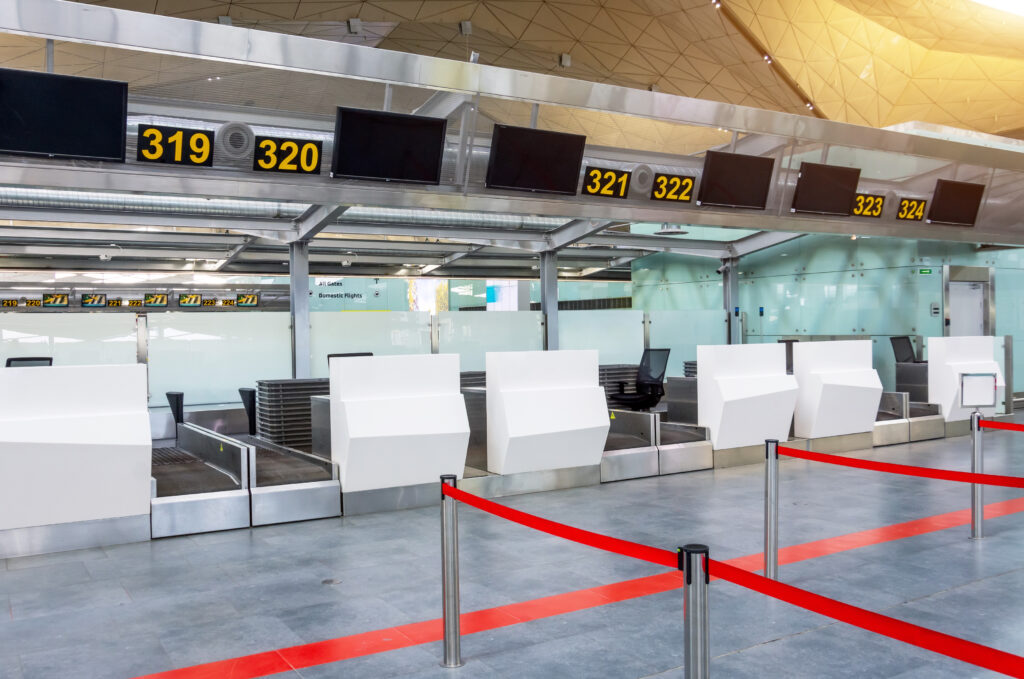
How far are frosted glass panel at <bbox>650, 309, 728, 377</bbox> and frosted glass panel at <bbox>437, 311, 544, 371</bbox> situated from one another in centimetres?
336

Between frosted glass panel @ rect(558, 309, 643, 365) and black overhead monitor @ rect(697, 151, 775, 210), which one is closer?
black overhead monitor @ rect(697, 151, 775, 210)

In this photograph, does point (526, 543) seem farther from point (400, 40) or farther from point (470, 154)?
point (400, 40)

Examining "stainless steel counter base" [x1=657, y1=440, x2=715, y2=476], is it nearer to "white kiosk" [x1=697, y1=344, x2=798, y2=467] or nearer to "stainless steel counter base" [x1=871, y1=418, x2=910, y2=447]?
"white kiosk" [x1=697, y1=344, x2=798, y2=467]

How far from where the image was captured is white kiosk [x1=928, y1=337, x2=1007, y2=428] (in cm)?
1201

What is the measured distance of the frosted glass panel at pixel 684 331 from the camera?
18.1m

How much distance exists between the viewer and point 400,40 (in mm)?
17438

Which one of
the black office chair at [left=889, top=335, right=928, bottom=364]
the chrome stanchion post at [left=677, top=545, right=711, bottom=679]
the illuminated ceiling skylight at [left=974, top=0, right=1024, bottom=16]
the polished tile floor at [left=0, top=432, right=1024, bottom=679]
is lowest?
the polished tile floor at [left=0, top=432, right=1024, bottom=679]

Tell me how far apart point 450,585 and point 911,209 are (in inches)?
426

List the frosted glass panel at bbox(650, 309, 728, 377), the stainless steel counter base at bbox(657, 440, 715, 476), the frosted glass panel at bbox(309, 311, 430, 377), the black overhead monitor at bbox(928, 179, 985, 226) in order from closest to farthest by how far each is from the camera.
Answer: the stainless steel counter base at bbox(657, 440, 715, 476), the black overhead monitor at bbox(928, 179, 985, 226), the frosted glass panel at bbox(309, 311, 430, 377), the frosted glass panel at bbox(650, 309, 728, 377)

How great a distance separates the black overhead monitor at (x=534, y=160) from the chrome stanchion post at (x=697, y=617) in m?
6.10

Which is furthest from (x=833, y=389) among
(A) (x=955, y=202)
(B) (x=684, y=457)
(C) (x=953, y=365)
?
(A) (x=955, y=202)

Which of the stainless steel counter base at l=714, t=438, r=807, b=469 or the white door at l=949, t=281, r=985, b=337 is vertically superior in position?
the white door at l=949, t=281, r=985, b=337

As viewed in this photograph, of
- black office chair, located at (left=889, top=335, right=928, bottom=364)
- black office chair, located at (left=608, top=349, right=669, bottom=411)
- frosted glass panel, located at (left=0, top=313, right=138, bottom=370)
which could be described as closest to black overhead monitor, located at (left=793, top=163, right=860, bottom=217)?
black office chair, located at (left=608, top=349, right=669, bottom=411)

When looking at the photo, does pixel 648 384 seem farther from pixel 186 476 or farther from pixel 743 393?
Result: pixel 186 476
